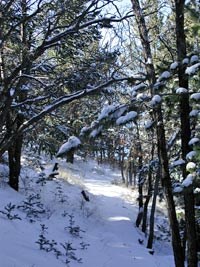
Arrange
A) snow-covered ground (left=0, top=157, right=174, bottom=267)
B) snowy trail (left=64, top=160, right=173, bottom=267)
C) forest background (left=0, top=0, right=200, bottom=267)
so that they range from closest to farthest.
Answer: forest background (left=0, top=0, right=200, bottom=267) → snow-covered ground (left=0, top=157, right=174, bottom=267) → snowy trail (left=64, top=160, right=173, bottom=267)

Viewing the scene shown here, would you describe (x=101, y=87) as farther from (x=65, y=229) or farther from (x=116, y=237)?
(x=116, y=237)

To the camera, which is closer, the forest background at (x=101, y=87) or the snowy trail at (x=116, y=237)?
the forest background at (x=101, y=87)

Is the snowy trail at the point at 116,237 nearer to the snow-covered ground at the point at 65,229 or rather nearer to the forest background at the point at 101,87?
the snow-covered ground at the point at 65,229

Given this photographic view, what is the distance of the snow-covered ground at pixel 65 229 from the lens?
1142cm

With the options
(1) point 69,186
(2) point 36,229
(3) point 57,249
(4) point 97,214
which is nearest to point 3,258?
(3) point 57,249

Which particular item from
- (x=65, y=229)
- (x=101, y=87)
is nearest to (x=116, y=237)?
(x=65, y=229)

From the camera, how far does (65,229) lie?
50.6ft

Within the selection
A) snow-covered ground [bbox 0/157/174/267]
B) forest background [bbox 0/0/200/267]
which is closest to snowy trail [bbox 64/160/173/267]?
snow-covered ground [bbox 0/157/174/267]

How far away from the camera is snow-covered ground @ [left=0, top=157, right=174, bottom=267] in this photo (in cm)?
1142

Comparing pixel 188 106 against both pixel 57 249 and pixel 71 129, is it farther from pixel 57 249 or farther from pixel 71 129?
pixel 57 249

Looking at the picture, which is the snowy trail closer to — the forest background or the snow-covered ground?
the snow-covered ground

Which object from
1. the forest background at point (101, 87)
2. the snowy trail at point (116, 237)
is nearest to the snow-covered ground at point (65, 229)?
the snowy trail at point (116, 237)

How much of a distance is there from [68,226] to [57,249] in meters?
3.29

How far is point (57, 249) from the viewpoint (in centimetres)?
1254
